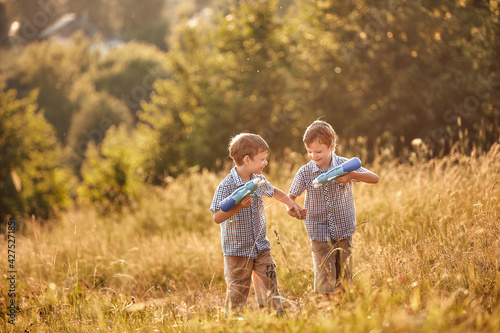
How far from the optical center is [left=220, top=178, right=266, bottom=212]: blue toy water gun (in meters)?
2.93

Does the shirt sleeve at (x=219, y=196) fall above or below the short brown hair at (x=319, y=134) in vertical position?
below

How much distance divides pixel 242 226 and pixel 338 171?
825mm

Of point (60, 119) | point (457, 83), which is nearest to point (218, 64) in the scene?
point (457, 83)

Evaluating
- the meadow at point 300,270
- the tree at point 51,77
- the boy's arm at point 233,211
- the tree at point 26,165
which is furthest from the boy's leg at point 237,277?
the tree at point 51,77

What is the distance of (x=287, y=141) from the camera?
15398 millimetres

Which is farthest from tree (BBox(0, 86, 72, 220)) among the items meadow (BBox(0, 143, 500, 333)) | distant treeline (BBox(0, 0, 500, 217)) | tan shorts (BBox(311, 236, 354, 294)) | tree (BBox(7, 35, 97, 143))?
tan shorts (BBox(311, 236, 354, 294))

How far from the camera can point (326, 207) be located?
132 inches

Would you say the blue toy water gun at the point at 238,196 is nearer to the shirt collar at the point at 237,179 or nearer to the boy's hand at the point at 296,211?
the shirt collar at the point at 237,179

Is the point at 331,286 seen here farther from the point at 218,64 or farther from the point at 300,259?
the point at 218,64

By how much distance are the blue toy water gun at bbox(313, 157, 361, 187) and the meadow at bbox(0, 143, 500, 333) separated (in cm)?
44

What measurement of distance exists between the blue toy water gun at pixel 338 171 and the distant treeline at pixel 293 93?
59 cm

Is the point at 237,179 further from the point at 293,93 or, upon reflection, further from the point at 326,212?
the point at 293,93

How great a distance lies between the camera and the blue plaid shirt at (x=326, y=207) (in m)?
3.34

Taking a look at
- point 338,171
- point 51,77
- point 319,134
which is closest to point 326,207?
point 338,171
